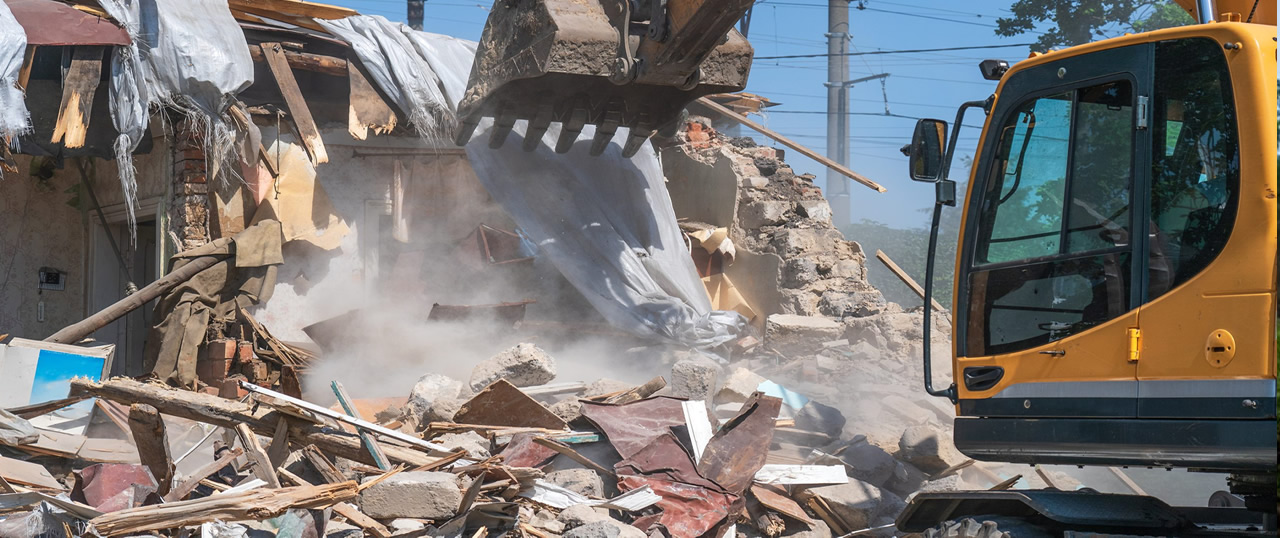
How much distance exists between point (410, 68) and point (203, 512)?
225 inches

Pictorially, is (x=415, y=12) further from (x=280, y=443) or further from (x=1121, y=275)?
(x=1121, y=275)

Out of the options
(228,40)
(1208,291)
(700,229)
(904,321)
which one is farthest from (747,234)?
(1208,291)

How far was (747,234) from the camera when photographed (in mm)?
11188

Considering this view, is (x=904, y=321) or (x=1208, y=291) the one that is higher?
(x=1208, y=291)

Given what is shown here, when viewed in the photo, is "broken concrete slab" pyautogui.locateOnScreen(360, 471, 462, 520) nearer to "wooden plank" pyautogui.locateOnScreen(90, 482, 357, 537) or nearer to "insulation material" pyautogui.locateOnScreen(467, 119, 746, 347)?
"wooden plank" pyautogui.locateOnScreen(90, 482, 357, 537)

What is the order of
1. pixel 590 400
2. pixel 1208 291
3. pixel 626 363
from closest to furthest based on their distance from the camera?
1. pixel 1208 291
2. pixel 590 400
3. pixel 626 363

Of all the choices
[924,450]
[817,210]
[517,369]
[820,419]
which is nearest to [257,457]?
[517,369]

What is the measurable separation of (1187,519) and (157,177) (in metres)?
8.65

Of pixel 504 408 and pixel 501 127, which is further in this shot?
pixel 501 127

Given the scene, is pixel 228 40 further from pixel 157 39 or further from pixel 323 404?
pixel 323 404

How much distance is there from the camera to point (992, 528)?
3.67 m

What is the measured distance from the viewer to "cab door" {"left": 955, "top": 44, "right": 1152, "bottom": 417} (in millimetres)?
3564

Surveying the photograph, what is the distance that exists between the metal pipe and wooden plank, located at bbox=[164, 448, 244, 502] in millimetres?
→ 5138

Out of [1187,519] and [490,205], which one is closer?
[1187,519]
